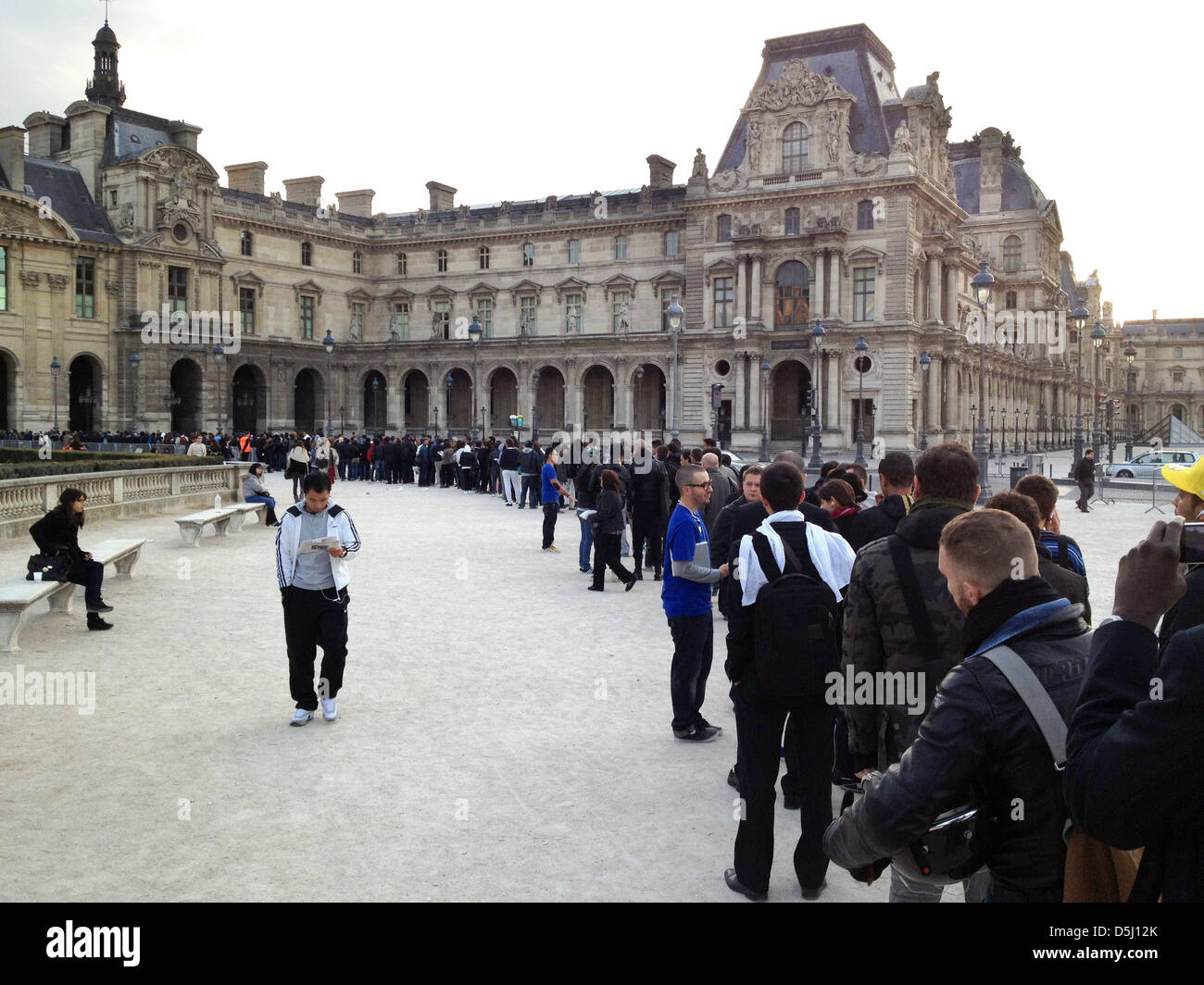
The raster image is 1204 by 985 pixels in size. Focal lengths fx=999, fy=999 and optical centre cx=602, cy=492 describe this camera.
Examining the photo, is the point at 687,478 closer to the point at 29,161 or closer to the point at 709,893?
the point at 709,893

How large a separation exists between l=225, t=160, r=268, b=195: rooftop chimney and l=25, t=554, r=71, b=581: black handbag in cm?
5722

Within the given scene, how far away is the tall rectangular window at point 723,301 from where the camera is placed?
53469 millimetres

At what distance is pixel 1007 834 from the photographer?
3084 millimetres

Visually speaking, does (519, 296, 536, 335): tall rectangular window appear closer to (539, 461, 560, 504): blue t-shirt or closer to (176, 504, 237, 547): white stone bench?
(176, 504, 237, 547): white stone bench

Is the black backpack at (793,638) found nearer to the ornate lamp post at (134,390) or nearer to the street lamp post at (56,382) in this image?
the street lamp post at (56,382)

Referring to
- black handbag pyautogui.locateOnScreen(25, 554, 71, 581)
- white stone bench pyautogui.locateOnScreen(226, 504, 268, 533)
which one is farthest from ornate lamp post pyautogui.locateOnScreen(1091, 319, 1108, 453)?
black handbag pyautogui.locateOnScreen(25, 554, 71, 581)

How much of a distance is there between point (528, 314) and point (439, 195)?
13.3 m

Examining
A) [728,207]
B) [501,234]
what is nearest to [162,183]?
[501,234]

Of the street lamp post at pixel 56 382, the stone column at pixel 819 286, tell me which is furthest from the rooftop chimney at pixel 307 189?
the stone column at pixel 819 286

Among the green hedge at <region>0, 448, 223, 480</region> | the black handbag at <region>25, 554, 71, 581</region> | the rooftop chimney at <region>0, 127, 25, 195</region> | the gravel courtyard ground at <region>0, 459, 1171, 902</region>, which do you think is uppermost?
the rooftop chimney at <region>0, 127, 25, 195</region>

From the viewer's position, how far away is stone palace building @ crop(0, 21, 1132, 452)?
163 feet

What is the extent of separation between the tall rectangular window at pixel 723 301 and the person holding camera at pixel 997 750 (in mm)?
51293

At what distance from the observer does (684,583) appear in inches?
295

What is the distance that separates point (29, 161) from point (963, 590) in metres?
58.7
